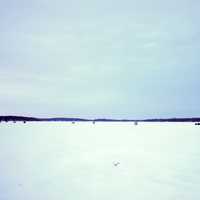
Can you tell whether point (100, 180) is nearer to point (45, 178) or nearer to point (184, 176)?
point (45, 178)

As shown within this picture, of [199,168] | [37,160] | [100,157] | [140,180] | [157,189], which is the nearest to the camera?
[157,189]

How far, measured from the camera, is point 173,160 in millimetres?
43062

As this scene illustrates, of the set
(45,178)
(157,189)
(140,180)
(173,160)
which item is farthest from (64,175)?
(173,160)

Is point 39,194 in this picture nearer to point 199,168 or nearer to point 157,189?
point 157,189

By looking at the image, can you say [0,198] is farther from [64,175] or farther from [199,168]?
[199,168]

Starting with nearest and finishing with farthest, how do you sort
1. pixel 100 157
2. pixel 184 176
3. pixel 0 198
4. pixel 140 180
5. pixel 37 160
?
pixel 0 198, pixel 140 180, pixel 184 176, pixel 37 160, pixel 100 157

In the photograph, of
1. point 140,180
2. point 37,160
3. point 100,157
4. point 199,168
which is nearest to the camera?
point 140,180

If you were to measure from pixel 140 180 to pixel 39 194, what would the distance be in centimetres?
822

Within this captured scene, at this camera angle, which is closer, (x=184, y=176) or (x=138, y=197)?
(x=138, y=197)

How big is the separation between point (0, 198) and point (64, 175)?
9.63 metres

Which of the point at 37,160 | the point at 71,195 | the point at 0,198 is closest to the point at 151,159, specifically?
the point at 37,160

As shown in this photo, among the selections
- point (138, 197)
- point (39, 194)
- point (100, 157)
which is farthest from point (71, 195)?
point (100, 157)

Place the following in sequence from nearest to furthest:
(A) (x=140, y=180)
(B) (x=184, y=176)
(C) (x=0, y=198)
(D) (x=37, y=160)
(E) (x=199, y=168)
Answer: (C) (x=0, y=198)
(A) (x=140, y=180)
(B) (x=184, y=176)
(E) (x=199, y=168)
(D) (x=37, y=160)

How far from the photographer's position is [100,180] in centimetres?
2989
